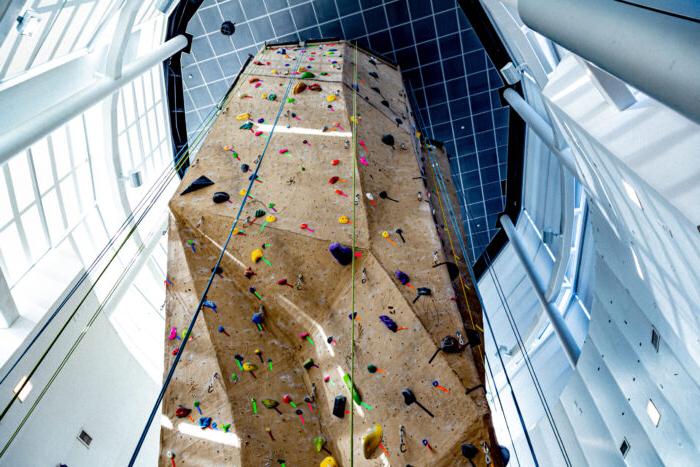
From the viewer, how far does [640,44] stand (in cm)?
183

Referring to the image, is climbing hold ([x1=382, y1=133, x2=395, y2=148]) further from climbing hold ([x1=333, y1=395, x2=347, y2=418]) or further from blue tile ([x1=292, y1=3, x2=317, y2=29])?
blue tile ([x1=292, y1=3, x2=317, y2=29])

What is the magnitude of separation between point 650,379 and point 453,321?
8.80 ft

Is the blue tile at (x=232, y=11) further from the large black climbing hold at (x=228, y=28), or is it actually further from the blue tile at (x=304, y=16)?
the blue tile at (x=304, y=16)

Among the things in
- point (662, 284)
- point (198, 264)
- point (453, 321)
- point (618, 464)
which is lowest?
point (618, 464)

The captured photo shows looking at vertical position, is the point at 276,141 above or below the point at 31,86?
below

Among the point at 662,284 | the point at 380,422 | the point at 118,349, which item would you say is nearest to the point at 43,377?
the point at 118,349

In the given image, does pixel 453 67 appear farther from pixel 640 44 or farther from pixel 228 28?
pixel 640 44

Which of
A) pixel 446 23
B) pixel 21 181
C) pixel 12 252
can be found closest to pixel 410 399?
pixel 12 252

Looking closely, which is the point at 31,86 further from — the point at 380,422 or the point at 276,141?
the point at 380,422

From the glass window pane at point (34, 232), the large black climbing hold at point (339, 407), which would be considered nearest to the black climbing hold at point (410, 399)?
the large black climbing hold at point (339, 407)

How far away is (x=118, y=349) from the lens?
9.45 meters

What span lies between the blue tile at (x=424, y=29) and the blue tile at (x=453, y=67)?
2.42 ft

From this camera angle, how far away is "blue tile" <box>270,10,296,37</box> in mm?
11273

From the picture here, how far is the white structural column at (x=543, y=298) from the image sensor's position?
8599mm
